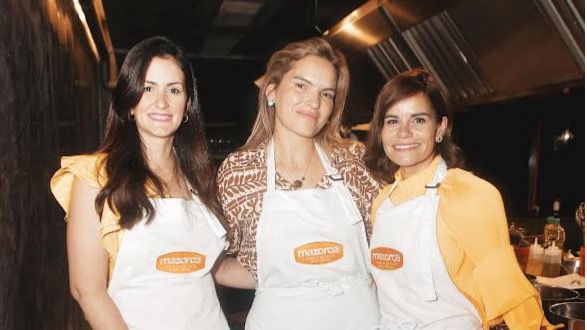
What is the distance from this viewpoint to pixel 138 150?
1691 millimetres

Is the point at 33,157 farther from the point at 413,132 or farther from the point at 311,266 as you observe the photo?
the point at 413,132

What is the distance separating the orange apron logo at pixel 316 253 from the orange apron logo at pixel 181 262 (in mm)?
314

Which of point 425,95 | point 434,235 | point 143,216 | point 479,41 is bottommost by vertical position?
point 434,235

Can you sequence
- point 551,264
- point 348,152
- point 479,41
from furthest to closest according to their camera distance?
1. point 479,41
2. point 551,264
3. point 348,152

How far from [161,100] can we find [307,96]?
52cm

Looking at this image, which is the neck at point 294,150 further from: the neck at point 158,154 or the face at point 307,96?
the neck at point 158,154

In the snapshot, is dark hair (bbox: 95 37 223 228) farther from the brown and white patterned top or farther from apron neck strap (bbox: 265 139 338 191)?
apron neck strap (bbox: 265 139 338 191)

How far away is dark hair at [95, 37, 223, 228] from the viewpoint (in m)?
1.52

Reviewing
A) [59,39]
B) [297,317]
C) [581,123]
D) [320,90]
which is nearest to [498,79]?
[581,123]

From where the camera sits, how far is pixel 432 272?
1569mm

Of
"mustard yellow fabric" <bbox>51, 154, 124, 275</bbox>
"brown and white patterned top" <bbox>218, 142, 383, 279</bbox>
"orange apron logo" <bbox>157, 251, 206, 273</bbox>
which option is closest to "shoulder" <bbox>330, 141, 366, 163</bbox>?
"brown and white patterned top" <bbox>218, 142, 383, 279</bbox>

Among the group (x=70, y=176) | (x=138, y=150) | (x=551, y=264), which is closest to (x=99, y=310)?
(x=70, y=176)

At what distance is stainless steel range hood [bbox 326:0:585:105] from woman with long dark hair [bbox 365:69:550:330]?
1.22m

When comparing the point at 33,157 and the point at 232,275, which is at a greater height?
the point at 33,157
